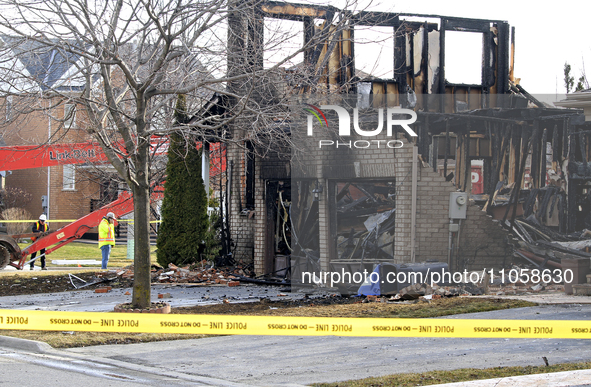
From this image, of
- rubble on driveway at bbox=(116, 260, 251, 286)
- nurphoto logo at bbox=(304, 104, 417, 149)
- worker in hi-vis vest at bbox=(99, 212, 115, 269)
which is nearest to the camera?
nurphoto logo at bbox=(304, 104, 417, 149)

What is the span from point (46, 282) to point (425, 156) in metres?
9.51

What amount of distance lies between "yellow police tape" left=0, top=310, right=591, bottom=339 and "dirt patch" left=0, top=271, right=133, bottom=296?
6.72m

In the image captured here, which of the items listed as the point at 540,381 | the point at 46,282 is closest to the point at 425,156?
the point at 540,381

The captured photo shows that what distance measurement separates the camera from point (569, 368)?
6691 millimetres

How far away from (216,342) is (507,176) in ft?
21.3

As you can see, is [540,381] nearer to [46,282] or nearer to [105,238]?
[46,282]

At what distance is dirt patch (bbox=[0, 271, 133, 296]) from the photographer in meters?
14.7

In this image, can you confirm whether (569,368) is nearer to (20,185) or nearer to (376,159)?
(376,159)

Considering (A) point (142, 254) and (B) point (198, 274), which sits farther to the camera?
(B) point (198, 274)

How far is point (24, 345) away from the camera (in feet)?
27.4

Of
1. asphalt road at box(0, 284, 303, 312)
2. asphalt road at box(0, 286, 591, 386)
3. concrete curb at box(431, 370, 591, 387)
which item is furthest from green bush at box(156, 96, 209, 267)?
concrete curb at box(431, 370, 591, 387)

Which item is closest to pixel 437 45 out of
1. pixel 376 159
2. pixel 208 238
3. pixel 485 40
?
pixel 485 40

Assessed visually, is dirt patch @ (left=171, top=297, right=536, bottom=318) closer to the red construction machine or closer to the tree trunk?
the tree trunk

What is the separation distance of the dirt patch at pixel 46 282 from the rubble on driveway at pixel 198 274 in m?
0.56
